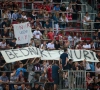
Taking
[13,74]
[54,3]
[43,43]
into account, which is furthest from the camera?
[54,3]

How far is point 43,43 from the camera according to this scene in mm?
26984

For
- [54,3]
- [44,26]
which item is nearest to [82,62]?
[44,26]

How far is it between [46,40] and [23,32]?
172 cm

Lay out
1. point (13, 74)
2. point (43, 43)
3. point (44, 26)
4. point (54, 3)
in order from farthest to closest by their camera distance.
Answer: point (54, 3) → point (44, 26) → point (43, 43) → point (13, 74)

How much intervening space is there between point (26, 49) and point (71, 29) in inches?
200

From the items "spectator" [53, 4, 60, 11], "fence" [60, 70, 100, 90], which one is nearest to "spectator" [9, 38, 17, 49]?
"fence" [60, 70, 100, 90]

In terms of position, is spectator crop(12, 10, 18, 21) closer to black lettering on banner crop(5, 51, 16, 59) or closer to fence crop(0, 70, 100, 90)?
black lettering on banner crop(5, 51, 16, 59)

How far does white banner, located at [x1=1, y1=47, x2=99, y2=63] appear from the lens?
2459cm

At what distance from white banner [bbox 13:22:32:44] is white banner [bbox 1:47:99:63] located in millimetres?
1126

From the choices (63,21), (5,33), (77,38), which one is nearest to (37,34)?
(5,33)

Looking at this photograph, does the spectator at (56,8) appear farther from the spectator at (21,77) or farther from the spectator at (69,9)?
the spectator at (21,77)

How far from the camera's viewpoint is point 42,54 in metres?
25.1

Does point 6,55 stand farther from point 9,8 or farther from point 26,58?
point 9,8

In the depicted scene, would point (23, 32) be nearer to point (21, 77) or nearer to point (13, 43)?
point (13, 43)
